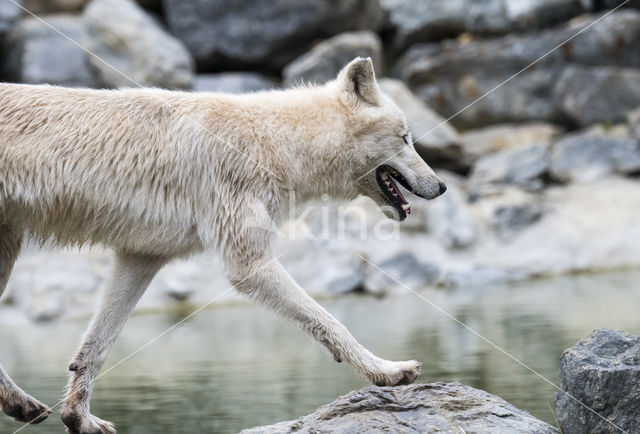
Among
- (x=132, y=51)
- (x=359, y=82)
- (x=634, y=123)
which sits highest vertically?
(x=132, y=51)

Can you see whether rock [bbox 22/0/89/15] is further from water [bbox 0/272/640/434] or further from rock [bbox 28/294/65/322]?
water [bbox 0/272/640/434]

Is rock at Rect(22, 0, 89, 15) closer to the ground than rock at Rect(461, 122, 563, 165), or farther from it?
farther from it

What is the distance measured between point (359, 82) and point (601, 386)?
7.82ft

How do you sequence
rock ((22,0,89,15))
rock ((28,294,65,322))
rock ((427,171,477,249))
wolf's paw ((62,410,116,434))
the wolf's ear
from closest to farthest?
wolf's paw ((62,410,116,434)), the wolf's ear, rock ((28,294,65,322)), rock ((427,171,477,249)), rock ((22,0,89,15))

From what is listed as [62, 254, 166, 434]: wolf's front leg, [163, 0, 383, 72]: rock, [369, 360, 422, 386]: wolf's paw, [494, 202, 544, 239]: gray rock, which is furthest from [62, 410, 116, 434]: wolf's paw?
[163, 0, 383, 72]: rock

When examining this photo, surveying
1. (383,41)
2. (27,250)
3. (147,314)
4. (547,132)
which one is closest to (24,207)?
(147,314)

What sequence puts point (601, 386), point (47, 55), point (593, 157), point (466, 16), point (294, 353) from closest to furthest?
point (601, 386) < point (294, 353) < point (593, 157) < point (47, 55) < point (466, 16)

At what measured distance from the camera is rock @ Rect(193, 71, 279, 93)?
15581 mm

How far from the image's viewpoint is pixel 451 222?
12.6 metres

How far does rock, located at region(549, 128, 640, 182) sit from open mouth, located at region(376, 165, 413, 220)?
8805mm

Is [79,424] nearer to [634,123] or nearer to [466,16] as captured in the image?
[634,123]

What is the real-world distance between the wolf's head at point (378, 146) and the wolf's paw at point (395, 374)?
1346mm

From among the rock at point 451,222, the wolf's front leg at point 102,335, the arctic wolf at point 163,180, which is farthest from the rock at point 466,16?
the wolf's front leg at point 102,335

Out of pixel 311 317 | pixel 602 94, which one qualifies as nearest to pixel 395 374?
pixel 311 317
